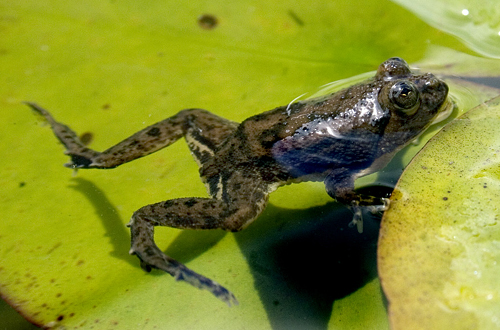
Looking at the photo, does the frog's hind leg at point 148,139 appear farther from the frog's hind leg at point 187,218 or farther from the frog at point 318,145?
the frog's hind leg at point 187,218

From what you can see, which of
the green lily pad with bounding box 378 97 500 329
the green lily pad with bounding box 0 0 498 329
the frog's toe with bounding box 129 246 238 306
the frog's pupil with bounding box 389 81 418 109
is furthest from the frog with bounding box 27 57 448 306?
the green lily pad with bounding box 378 97 500 329

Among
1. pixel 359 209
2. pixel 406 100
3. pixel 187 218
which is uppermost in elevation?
pixel 406 100

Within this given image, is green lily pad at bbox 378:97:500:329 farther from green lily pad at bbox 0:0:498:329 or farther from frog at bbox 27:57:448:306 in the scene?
frog at bbox 27:57:448:306

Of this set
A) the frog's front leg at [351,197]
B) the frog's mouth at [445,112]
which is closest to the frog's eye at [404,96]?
the frog's mouth at [445,112]

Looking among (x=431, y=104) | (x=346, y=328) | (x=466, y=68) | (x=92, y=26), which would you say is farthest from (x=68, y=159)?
(x=466, y=68)

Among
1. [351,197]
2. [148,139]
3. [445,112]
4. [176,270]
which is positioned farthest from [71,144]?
[445,112]

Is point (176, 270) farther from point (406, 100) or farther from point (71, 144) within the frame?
point (406, 100)
